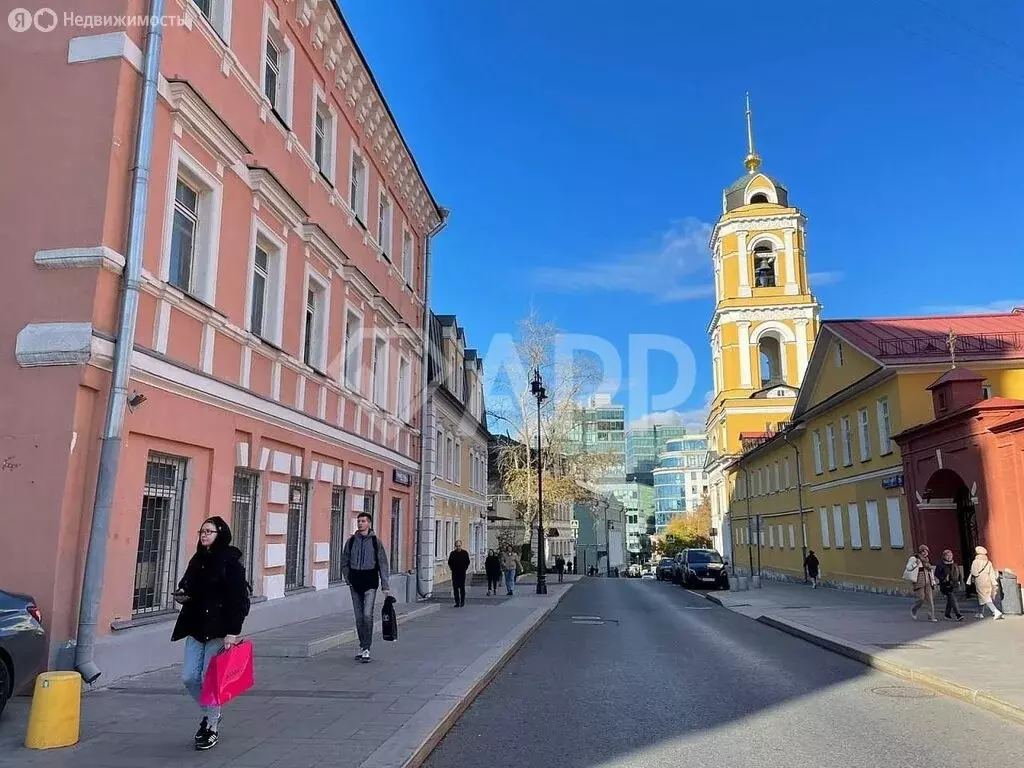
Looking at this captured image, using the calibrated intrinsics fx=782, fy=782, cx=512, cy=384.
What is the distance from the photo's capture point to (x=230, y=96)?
36.4 ft

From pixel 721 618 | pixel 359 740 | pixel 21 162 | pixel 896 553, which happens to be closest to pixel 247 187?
pixel 21 162

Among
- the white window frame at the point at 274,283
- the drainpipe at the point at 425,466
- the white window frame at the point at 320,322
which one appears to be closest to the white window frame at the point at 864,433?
the drainpipe at the point at 425,466

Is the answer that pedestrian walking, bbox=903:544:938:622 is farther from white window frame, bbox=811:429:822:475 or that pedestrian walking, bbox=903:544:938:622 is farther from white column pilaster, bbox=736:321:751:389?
white column pilaster, bbox=736:321:751:389

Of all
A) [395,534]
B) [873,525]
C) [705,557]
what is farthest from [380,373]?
[705,557]

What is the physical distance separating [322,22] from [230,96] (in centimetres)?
450

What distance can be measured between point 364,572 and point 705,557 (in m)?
27.7

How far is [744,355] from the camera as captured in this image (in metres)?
56.5

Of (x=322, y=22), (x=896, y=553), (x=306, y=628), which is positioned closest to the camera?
(x=306, y=628)

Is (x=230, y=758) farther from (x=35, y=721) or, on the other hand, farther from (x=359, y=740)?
(x=35, y=721)

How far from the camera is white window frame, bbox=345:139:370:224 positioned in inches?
669

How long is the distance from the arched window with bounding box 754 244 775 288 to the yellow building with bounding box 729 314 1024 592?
2124cm

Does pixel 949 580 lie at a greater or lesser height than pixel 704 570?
greater

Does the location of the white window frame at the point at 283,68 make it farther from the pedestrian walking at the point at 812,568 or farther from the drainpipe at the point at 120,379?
the pedestrian walking at the point at 812,568

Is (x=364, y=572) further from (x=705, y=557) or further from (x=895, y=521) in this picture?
(x=705, y=557)
